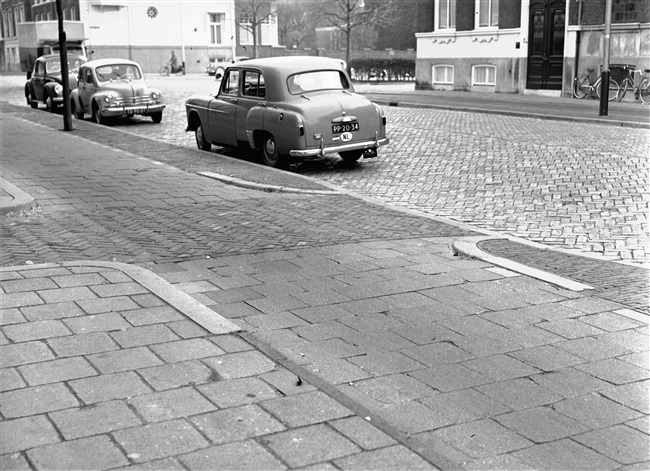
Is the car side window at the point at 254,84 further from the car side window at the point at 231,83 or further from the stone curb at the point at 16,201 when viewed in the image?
the stone curb at the point at 16,201

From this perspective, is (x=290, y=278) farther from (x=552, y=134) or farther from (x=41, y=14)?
(x=41, y=14)

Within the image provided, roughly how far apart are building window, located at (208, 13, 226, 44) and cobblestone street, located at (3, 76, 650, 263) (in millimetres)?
43543

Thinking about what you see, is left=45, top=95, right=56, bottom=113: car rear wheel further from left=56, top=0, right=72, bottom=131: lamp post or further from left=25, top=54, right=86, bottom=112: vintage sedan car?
left=56, top=0, right=72, bottom=131: lamp post

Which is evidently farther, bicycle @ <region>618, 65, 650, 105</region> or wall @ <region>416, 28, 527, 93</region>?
wall @ <region>416, 28, 527, 93</region>

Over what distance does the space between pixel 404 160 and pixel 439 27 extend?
2238cm

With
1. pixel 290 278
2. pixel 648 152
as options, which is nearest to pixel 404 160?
pixel 648 152

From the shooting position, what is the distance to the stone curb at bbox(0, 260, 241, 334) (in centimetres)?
550

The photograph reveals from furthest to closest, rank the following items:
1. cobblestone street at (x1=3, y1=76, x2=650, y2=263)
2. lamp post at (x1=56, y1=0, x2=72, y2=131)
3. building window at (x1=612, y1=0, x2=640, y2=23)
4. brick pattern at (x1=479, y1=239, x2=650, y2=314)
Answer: building window at (x1=612, y1=0, x2=640, y2=23) → lamp post at (x1=56, y1=0, x2=72, y2=131) → cobblestone street at (x1=3, y1=76, x2=650, y2=263) → brick pattern at (x1=479, y1=239, x2=650, y2=314)

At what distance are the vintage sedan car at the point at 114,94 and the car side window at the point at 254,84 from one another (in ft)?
25.6

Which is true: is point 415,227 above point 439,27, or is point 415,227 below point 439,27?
below

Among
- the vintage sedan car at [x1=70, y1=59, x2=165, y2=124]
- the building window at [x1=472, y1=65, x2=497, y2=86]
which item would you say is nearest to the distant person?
the building window at [x1=472, y1=65, x2=497, y2=86]

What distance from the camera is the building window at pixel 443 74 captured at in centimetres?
3503

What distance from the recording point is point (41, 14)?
73.2 m

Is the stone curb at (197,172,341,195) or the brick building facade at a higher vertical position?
the brick building facade
